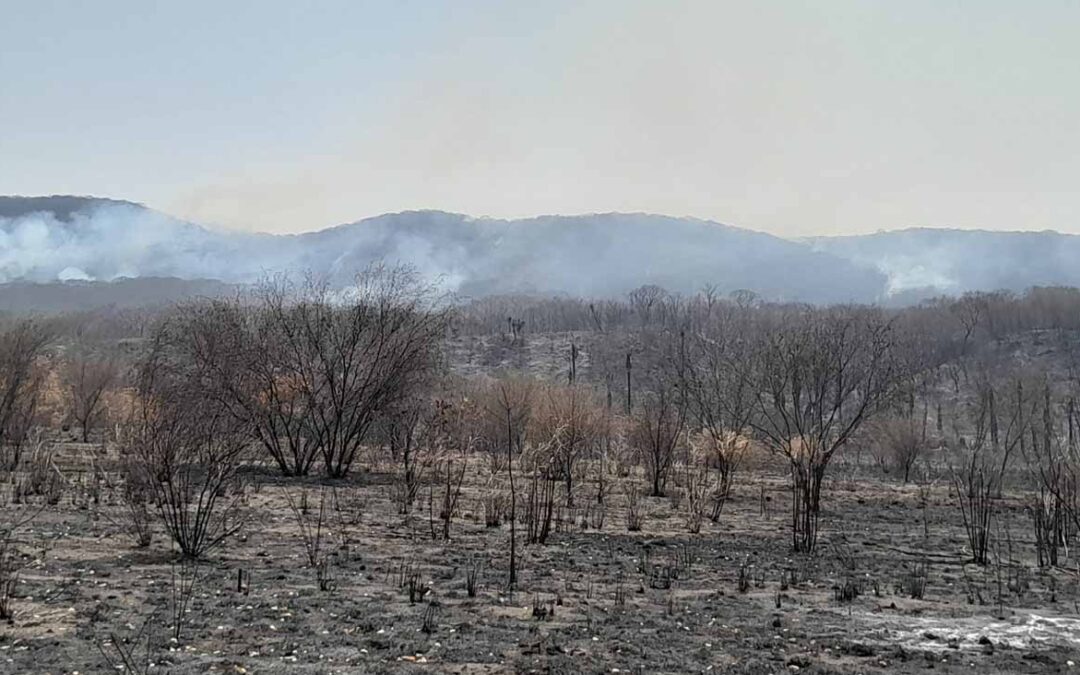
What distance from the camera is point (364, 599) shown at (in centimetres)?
773

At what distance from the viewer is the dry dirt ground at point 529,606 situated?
6070 mm

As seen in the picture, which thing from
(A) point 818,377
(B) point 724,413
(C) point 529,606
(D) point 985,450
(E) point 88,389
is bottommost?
(C) point 529,606

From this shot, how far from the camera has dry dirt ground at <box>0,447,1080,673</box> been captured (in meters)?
6.07

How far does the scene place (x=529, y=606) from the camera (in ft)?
25.4

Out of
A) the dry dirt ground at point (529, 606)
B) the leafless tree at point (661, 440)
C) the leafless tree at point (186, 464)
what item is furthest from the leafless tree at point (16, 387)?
the leafless tree at point (661, 440)

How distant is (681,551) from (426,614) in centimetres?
533

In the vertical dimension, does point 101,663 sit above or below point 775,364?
below

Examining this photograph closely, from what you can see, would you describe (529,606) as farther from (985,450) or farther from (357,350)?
(985,450)

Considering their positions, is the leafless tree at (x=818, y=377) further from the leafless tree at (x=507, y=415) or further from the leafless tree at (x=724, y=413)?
the leafless tree at (x=507, y=415)

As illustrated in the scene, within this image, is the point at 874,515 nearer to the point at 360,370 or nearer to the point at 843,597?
the point at 843,597

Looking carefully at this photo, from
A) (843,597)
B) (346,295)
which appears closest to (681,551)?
(843,597)

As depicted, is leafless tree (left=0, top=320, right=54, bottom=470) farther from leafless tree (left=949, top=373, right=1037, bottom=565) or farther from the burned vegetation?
leafless tree (left=949, top=373, right=1037, bottom=565)

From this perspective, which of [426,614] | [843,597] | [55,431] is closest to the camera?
[426,614]

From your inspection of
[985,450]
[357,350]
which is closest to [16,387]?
[357,350]
